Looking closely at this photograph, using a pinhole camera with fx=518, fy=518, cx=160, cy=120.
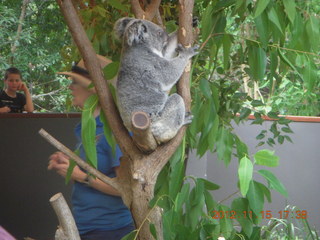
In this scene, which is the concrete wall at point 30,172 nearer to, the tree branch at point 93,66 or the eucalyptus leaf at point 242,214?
the eucalyptus leaf at point 242,214

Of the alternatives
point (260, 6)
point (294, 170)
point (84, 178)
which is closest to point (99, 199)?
point (84, 178)

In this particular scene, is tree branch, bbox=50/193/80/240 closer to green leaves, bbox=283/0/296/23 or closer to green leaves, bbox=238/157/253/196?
green leaves, bbox=238/157/253/196

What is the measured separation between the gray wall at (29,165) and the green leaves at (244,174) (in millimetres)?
2625

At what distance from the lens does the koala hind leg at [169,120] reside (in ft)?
3.87

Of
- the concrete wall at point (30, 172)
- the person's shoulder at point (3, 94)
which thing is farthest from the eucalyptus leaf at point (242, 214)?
the person's shoulder at point (3, 94)

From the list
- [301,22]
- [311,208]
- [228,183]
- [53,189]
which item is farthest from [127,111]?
[311,208]

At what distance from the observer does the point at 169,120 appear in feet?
4.26

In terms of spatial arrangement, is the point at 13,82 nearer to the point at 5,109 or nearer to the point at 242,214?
the point at 5,109

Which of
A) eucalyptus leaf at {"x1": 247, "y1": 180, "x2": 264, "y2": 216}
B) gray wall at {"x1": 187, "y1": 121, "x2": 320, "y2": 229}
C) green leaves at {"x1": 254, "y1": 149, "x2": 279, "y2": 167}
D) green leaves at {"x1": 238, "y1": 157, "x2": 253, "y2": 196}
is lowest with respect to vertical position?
gray wall at {"x1": 187, "y1": 121, "x2": 320, "y2": 229}

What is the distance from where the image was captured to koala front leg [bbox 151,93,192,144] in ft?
3.87

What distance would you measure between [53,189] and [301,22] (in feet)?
9.10

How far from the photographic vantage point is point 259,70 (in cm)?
133

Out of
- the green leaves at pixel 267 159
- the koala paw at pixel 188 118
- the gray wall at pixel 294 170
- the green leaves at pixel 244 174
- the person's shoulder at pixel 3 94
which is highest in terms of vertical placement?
the person's shoulder at pixel 3 94

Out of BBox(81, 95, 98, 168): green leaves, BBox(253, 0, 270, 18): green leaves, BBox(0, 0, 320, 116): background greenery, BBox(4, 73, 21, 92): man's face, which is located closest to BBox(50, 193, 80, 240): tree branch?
BBox(81, 95, 98, 168): green leaves
